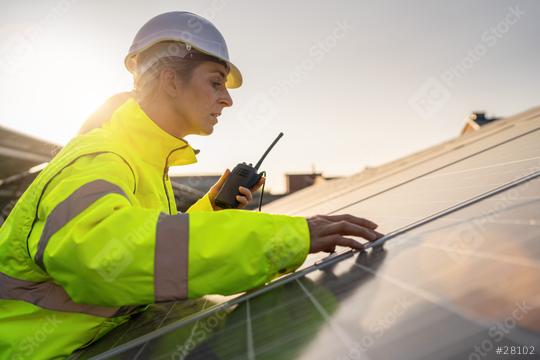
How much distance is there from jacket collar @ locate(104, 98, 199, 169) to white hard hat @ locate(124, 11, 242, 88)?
0.48m

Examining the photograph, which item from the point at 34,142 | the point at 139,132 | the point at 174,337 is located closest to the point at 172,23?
the point at 139,132

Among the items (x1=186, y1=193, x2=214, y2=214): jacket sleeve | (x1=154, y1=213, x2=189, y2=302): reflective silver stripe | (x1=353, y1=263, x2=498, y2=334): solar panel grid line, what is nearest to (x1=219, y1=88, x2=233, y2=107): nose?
(x1=186, y1=193, x2=214, y2=214): jacket sleeve

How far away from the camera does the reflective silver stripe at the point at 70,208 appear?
1.30 meters

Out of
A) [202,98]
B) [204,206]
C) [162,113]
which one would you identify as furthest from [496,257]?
[204,206]

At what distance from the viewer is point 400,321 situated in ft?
2.77

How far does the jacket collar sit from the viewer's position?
1924 mm

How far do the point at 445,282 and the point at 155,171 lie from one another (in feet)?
5.06

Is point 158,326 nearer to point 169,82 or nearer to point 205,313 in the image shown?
point 205,313

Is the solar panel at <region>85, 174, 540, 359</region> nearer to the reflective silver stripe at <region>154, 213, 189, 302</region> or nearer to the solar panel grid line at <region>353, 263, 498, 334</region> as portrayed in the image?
the solar panel grid line at <region>353, 263, 498, 334</region>

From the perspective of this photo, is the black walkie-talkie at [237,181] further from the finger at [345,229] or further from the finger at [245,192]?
the finger at [345,229]

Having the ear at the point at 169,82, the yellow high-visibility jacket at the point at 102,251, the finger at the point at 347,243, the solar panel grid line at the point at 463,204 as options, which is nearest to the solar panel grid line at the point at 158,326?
the yellow high-visibility jacket at the point at 102,251

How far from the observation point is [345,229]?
1509mm

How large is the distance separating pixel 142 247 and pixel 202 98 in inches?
46.7

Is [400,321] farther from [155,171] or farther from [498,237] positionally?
[155,171]
